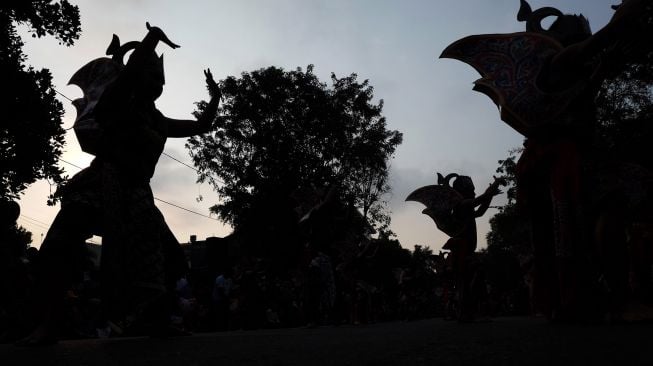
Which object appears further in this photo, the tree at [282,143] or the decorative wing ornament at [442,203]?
the tree at [282,143]

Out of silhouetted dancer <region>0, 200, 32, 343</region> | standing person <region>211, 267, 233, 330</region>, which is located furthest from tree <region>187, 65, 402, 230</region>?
silhouetted dancer <region>0, 200, 32, 343</region>

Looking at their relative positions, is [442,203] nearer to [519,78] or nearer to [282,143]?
[519,78]

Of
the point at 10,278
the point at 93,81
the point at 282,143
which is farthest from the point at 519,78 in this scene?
the point at 282,143

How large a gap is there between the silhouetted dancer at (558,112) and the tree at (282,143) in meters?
21.6

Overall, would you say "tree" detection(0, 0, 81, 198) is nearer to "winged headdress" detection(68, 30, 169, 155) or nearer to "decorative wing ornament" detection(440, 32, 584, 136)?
"winged headdress" detection(68, 30, 169, 155)

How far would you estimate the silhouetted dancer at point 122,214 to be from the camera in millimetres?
4406

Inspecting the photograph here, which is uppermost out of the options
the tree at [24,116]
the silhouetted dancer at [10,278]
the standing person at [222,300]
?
the tree at [24,116]

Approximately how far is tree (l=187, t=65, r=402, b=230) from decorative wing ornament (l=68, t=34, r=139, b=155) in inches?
831

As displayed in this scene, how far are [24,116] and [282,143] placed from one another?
15.3 meters

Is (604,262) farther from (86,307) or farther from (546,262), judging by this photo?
(86,307)

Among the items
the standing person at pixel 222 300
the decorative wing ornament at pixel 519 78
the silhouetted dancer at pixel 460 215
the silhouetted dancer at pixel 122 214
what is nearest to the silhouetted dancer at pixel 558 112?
the decorative wing ornament at pixel 519 78

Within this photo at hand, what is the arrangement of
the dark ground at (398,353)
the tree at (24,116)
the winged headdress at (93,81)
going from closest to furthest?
the dark ground at (398,353) < the winged headdress at (93,81) < the tree at (24,116)

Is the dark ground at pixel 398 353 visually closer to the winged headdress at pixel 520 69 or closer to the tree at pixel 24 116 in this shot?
the winged headdress at pixel 520 69

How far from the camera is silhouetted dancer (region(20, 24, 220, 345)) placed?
4.41 meters
